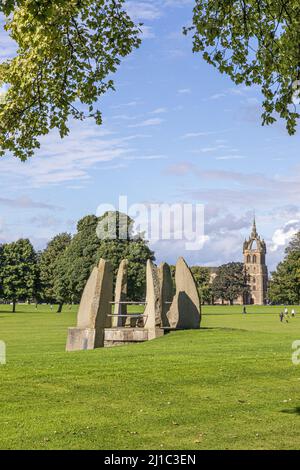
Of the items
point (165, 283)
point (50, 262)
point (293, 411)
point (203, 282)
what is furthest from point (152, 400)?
point (203, 282)

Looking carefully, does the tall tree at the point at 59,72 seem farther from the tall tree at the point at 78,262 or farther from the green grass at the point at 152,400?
the tall tree at the point at 78,262

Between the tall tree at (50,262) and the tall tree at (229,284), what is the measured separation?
6197 centimetres

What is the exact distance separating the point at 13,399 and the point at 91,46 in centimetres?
876

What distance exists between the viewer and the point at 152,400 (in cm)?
1231

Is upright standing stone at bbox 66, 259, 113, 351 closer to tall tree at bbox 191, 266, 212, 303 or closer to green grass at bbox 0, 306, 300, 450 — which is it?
green grass at bbox 0, 306, 300, 450

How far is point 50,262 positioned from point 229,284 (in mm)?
70163

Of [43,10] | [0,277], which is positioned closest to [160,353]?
[43,10]

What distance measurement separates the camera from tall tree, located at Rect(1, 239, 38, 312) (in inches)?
3551

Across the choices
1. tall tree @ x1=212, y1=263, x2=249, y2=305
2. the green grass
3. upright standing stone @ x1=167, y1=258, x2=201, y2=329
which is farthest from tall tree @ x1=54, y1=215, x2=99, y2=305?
tall tree @ x1=212, y1=263, x2=249, y2=305

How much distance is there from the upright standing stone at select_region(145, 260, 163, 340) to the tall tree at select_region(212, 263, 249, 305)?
135683 millimetres

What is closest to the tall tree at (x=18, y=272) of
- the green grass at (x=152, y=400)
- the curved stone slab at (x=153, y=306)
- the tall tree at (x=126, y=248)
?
→ the tall tree at (x=126, y=248)

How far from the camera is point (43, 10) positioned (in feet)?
38.1
